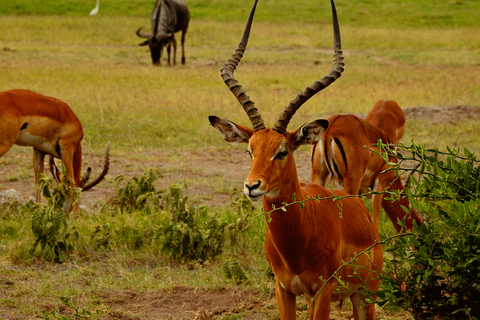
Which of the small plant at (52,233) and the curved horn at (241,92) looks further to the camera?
the small plant at (52,233)

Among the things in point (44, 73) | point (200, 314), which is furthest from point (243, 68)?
point (200, 314)

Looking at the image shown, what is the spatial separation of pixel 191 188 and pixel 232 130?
4358mm

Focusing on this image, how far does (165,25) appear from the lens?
21828mm

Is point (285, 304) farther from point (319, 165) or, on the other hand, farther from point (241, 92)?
point (319, 165)

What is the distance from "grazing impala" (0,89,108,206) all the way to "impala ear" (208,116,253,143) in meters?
3.48

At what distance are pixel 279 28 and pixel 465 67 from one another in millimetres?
11068

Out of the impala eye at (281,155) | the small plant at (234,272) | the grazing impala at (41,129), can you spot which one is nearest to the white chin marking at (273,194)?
the impala eye at (281,155)

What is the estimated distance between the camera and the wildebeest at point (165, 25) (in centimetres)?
2007

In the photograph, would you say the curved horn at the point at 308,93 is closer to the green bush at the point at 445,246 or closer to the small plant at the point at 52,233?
the green bush at the point at 445,246

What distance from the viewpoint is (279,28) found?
28.6m

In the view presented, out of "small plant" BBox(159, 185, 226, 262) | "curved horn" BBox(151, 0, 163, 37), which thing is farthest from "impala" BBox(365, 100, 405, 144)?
"curved horn" BBox(151, 0, 163, 37)

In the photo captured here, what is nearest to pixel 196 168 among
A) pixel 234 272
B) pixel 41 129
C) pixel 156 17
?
Result: pixel 41 129

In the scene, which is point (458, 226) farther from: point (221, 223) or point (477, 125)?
point (477, 125)

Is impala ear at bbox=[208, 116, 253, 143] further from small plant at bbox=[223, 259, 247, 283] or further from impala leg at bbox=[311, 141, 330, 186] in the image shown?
impala leg at bbox=[311, 141, 330, 186]
